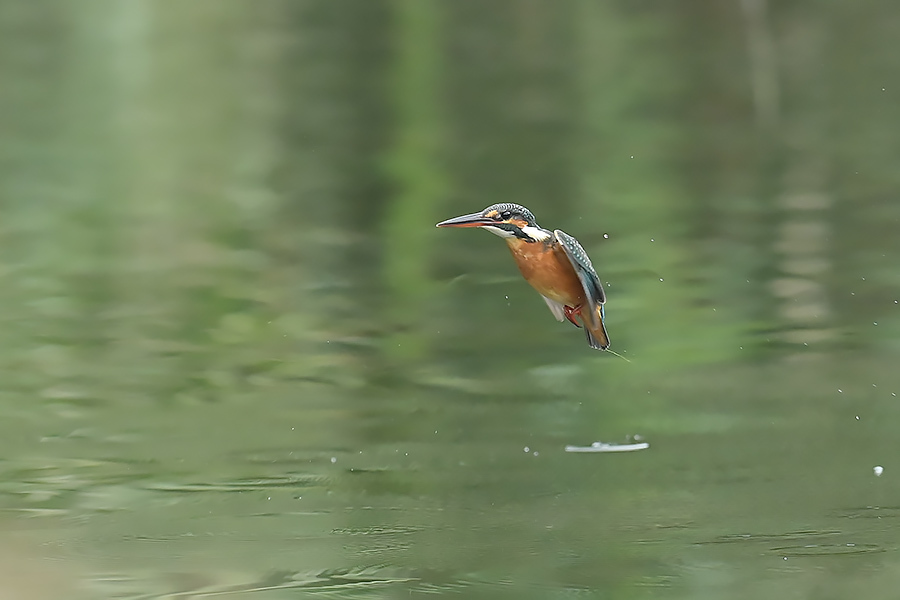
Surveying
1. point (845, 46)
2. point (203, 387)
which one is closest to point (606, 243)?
point (203, 387)

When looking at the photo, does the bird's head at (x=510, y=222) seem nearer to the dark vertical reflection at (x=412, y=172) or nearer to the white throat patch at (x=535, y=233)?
the white throat patch at (x=535, y=233)

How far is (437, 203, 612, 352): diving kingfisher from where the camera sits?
2295mm

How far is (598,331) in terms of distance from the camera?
99.4 inches

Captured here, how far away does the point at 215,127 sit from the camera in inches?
242

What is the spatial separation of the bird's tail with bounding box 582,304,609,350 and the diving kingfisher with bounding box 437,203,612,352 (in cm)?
4

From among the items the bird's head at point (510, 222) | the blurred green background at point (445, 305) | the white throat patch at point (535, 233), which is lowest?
the blurred green background at point (445, 305)

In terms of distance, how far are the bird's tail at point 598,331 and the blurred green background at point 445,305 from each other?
28 centimetres

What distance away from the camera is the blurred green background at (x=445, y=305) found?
2.27 m

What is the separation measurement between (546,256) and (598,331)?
25 cm

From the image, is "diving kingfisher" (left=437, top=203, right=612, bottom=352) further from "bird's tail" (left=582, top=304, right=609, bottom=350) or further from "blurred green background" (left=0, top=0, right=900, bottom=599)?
"blurred green background" (left=0, top=0, right=900, bottom=599)

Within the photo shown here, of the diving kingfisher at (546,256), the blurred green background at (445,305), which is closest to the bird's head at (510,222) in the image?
the diving kingfisher at (546,256)

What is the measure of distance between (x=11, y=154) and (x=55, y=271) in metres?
1.59

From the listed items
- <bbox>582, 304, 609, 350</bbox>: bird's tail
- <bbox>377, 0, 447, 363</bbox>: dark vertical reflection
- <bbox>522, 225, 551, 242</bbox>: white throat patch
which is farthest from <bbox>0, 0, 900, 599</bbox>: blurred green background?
<bbox>522, 225, 551, 242</bbox>: white throat patch

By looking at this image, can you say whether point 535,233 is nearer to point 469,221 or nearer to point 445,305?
point 469,221
